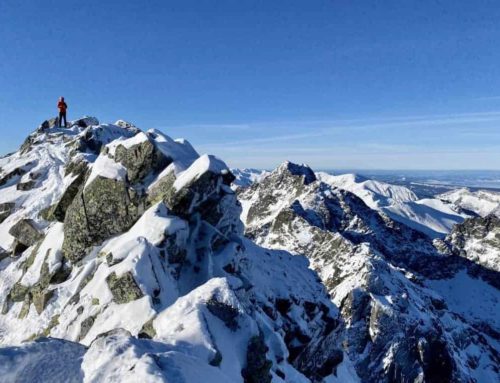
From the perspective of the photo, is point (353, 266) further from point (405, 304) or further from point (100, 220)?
point (100, 220)

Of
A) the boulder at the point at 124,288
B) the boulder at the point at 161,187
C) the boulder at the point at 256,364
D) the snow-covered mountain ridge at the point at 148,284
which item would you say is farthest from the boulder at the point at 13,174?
the boulder at the point at 256,364

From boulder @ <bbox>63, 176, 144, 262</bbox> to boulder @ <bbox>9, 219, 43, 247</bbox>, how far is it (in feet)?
28.8

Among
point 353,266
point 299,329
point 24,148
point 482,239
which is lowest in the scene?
point 482,239

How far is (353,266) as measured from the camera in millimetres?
80500

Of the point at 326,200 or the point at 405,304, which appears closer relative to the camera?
the point at 405,304

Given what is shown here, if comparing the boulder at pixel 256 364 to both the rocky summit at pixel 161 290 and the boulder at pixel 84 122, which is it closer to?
the rocky summit at pixel 161 290

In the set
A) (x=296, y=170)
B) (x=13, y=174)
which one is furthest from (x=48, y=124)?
(x=296, y=170)

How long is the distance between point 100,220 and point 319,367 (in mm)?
24665

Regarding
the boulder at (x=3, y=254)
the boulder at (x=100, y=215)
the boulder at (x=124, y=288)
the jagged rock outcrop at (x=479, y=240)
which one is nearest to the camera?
the boulder at (x=124, y=288)

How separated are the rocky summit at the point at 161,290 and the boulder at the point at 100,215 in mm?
88

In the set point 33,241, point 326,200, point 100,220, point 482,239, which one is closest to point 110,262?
point 100,220

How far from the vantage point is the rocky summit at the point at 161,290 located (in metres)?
12.8

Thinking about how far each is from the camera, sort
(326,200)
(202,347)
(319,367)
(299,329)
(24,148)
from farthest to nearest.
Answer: (326,200) < (24,148) < (319,367) < (299,329) < (202,347)

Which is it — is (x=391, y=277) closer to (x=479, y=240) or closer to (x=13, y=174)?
(x=13, y=174)
